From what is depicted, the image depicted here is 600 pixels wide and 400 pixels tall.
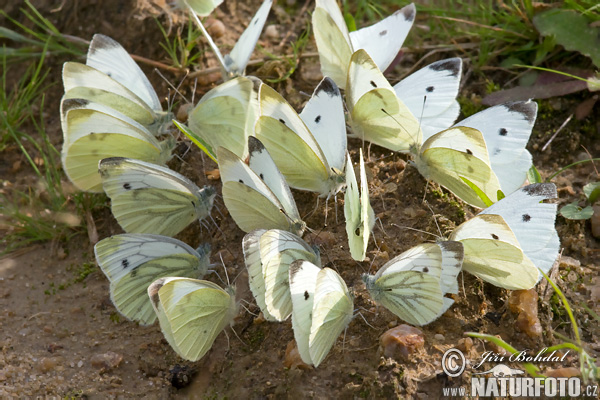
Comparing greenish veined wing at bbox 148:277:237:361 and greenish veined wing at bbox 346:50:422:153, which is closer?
greenish veined wing at bbox 148:277:237:361

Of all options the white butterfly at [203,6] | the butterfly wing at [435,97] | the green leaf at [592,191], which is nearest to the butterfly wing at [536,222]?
the green leaf at [592,191]

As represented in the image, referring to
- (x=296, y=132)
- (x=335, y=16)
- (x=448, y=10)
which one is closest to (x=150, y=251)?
(x=296, y=132)

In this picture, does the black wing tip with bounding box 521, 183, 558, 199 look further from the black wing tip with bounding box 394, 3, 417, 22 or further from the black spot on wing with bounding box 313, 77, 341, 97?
the black wing tip with bounding box 394, 3, 417, 22

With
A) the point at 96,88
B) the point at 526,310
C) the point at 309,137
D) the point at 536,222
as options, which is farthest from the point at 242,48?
the point at 526,310

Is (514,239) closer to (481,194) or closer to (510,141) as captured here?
(481,194)

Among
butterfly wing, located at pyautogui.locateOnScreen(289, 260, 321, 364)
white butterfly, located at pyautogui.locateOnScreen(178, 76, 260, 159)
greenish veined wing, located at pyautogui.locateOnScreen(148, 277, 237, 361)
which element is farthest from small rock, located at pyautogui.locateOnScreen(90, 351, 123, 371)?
white butterfly, located at pyautogui.locateOnScreen(178, 76, 260, 159)

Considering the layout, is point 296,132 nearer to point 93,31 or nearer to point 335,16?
point 335,16
